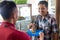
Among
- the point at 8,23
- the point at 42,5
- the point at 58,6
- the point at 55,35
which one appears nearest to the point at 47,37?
the point at 55,35

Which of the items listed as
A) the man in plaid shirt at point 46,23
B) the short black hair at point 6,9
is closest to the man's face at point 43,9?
the man in plaid shirt at point 46,23

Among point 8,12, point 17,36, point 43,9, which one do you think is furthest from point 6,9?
point 43,9

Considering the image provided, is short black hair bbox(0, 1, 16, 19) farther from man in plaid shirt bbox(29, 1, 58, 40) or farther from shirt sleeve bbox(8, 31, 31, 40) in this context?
man in plaid shirt bbox(29, 1, 58, 40)

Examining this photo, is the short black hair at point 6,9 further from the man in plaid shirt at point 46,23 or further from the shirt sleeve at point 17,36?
the man in plaid shirt at point 46,23

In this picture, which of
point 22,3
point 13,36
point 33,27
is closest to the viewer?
point 13,36

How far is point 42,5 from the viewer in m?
2.10

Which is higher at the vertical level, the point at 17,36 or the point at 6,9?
the point at 6,9

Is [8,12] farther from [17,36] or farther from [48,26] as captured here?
[48,26]

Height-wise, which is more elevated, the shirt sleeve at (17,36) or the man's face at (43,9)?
the man's face at (43,9)

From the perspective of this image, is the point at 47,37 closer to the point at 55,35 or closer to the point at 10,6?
the point at 55,35

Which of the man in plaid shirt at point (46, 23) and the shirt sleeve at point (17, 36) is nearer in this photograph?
the shirt sleeve at point (17, 36)

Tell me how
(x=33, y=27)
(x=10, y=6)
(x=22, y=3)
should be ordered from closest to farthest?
(x=10, y=6) < (x=33, y=27) < (x=22, y=3)

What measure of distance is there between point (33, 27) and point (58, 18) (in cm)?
71

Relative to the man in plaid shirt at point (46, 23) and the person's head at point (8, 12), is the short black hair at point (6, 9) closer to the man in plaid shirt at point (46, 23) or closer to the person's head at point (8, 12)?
the person's head at point (8, 12)
